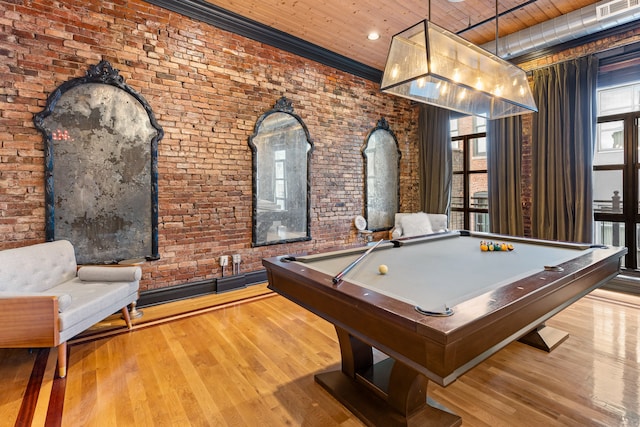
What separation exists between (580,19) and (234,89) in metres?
4.05

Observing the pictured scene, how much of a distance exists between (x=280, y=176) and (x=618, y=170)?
14.3 ft

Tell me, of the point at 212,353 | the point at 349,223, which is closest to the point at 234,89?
the point at 349,223

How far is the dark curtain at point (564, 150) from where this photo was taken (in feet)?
13.3

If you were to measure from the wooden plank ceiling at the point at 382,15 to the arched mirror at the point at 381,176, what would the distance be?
1650 millimetres

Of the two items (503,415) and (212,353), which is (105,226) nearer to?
(212,353)

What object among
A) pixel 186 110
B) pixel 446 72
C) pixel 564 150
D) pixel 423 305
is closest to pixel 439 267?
pixel 423 305

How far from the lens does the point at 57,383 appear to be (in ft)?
7.14

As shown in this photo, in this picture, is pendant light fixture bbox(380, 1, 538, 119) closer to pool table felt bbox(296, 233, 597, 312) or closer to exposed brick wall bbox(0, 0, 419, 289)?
pool table felt bbox(296, 233, 597, 312)

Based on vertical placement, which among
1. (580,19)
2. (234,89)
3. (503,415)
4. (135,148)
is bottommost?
(503,415)

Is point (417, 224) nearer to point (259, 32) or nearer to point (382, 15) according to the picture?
point (382, 15)

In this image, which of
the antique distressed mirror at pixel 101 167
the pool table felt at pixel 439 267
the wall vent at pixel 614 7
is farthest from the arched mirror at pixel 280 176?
the wall vent at pixel 614 7

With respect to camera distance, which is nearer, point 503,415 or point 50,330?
point 503,415

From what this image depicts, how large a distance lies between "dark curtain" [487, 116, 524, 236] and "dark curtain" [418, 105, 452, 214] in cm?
78

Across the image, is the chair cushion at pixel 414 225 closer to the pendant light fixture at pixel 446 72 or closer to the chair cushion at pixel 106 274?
the pendant light fixture at pixel 446 72
